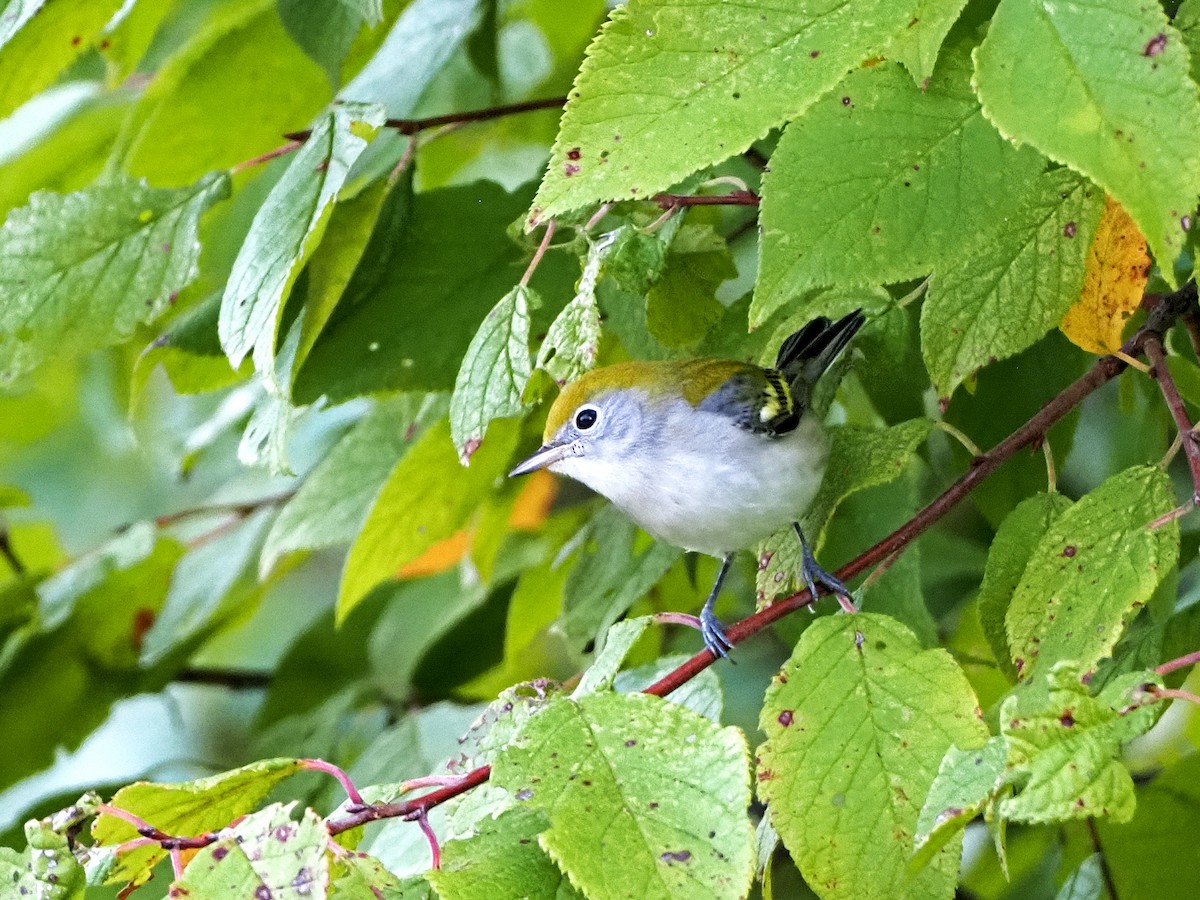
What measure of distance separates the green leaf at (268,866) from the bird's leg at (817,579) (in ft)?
2.30

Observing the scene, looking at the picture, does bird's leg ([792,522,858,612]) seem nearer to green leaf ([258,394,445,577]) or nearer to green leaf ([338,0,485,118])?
green leaf ([258,394,445,577])

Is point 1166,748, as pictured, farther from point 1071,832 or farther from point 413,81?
point 413,81

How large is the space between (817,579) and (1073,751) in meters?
0.77

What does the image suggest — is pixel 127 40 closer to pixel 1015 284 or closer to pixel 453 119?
pixel 453 119

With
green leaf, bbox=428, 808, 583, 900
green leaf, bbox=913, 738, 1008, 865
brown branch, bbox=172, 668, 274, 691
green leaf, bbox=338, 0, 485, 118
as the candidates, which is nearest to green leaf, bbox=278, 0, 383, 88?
green leaf, bbox=338, 0, 485, 118

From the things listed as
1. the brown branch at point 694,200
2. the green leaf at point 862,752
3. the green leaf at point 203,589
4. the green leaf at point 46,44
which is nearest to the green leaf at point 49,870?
the green leaf at point 862,752

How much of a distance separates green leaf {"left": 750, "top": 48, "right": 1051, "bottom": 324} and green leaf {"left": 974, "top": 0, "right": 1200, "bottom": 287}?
0.23 meters

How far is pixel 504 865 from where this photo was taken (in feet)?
4.65

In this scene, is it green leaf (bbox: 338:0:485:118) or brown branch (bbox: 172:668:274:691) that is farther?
brown branch (bbox: 172:668:274:691)

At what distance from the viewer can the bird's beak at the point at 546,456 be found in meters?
2.63

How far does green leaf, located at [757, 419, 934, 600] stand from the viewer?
1894mm

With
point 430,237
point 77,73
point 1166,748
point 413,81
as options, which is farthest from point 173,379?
point 1166,748

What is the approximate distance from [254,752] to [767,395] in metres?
1.49

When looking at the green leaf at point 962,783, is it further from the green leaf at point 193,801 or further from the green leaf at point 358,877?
the green leaf at point 193,801
